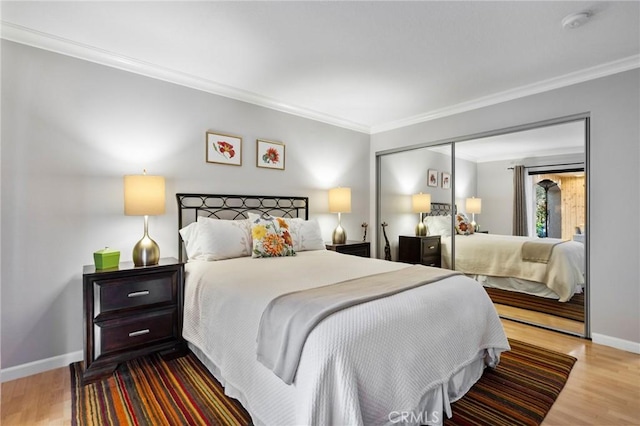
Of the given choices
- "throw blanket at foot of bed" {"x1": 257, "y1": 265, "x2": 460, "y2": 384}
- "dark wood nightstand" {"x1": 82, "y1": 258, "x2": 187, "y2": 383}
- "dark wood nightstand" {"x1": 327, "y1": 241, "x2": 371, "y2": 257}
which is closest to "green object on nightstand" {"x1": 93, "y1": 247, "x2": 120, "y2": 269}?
"dark wood nightstand" {"x1": 82, "y1": 258, "x2": 187, "y2": 383}

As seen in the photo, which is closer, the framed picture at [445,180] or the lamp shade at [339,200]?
the framed picture at [445,180]

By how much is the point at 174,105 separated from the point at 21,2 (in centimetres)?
120

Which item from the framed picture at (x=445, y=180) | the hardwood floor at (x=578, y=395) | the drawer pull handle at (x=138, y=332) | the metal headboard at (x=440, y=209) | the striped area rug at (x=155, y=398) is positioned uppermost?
the framed picture at (x=445, y=180)

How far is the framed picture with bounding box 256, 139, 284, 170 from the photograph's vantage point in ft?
12.1

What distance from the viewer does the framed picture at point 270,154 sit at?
3.70 m

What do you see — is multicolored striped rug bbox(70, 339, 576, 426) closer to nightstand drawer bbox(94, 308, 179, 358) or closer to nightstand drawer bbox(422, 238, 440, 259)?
nightstand drawer bbox(94, 308, 179, 358)

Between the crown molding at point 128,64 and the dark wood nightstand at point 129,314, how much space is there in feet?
5.76

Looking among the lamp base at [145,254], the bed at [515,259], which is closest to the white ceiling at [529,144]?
the bed at [515,259]

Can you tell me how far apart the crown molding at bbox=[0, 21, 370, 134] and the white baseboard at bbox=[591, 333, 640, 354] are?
3920mm

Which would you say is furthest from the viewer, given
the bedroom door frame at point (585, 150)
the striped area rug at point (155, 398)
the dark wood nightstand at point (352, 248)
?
the dark wood nightstand at point (352, 248)

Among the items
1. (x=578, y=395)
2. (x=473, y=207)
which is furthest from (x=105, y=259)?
(x=473, y=207)

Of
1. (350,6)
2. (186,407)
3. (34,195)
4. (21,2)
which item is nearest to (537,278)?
(350,6)

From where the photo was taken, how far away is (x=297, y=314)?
1452 millimetres

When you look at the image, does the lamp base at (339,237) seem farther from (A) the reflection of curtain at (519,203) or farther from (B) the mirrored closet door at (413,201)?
(A) the reflection of curtain at (519,203)
